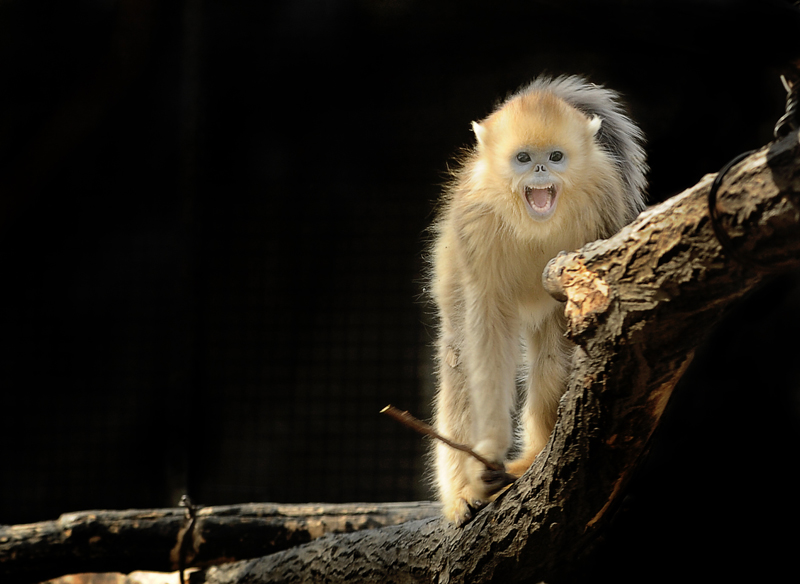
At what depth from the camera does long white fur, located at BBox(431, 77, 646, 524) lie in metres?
1.54

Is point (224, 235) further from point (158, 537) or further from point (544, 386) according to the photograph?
point (544, 386)

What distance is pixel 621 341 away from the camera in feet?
3.04

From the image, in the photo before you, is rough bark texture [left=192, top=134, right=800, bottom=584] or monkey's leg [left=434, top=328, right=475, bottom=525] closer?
rough bark texture [left=192, top=134, right=800, bottom=584]

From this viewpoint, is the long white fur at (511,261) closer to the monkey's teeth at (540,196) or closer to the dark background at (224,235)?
the monkey's teeth at (540,196)

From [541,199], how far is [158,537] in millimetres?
1434

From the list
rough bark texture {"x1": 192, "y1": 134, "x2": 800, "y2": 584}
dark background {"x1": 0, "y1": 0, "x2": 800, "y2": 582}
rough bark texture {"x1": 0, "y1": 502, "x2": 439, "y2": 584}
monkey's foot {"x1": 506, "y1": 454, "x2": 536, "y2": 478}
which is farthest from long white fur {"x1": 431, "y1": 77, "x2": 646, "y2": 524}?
dark background {"x1": 0, "y1": 0, "x2": 800, "y2": 582}

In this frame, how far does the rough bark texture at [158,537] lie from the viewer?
1.99m

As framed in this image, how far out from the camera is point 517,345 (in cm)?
167

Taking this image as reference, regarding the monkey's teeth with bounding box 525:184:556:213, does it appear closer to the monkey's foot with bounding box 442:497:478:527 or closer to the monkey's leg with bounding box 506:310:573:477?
the monkey's leg with bounding box 506:310:573:477

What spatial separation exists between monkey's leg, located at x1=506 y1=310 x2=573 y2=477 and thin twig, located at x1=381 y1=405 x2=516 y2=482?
0.15m

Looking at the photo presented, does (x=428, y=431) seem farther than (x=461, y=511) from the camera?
No

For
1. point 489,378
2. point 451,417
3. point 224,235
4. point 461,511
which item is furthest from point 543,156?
point 224,235

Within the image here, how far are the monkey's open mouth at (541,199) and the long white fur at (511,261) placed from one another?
20 millimetres

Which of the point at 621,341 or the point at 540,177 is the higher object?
the point at 540,177
